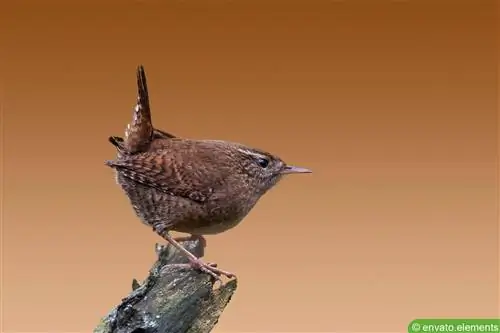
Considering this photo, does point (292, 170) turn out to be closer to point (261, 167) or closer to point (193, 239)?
point (261, 167)

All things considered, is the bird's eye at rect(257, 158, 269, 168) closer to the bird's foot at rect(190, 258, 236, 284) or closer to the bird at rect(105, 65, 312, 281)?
the bird at rect(105, 65, 312, 281)

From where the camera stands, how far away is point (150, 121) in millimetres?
3303

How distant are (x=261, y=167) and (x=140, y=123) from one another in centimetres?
65

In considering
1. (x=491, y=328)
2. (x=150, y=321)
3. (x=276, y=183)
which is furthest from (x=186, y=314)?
(x=491, y=328)

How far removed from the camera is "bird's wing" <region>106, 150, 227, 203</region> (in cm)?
318

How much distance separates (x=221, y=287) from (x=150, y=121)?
906 mm

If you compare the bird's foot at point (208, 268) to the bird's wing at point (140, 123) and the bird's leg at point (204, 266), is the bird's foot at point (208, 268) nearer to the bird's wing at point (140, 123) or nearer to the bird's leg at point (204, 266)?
the bird's leg at point (204, 266)

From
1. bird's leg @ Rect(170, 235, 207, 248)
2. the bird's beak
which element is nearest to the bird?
the bird's beak

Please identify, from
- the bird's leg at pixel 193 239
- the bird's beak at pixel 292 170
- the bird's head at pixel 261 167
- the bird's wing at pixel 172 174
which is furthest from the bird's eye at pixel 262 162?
the bird's leg at pixel 193 239

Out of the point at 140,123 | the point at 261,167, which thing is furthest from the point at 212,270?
the point at 140,123

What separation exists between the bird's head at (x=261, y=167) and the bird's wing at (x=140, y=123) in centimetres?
45

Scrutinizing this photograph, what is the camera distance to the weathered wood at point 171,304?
2928 mm

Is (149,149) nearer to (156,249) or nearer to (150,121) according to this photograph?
(150,121)

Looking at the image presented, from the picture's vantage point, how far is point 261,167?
3.37 m
